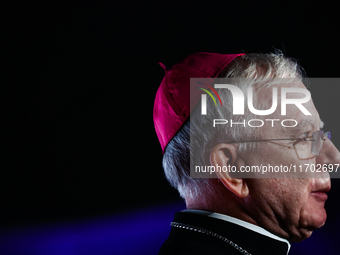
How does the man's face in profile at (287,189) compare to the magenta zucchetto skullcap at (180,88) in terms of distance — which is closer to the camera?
the man's face in profile at (287,189)

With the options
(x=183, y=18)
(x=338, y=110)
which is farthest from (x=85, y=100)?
(x=338, y=110)

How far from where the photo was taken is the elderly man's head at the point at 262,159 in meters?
0.96

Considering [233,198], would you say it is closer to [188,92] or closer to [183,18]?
[188,92]

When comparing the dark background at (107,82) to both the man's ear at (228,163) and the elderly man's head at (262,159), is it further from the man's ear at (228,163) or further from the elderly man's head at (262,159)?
the man's ear at (228,163)

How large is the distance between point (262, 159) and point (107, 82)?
1121 millimetres

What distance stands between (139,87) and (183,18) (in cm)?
53

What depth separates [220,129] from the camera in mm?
1009

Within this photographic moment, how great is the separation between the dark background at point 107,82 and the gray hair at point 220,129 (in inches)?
27.5

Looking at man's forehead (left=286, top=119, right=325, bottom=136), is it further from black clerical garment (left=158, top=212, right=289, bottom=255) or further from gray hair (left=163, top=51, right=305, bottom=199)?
black clerical garment (left=158, top=212, right=289, bottom=255)

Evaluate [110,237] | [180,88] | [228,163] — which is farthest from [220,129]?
[110,237]

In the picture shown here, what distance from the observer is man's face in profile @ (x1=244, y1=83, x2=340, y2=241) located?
96 centimetres

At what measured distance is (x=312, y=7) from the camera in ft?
6.73

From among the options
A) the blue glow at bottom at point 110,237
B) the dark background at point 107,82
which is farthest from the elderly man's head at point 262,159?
the blue glow at bottom at point 110,237

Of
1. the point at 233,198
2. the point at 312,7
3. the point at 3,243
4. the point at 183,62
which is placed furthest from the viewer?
the point at 312,7
